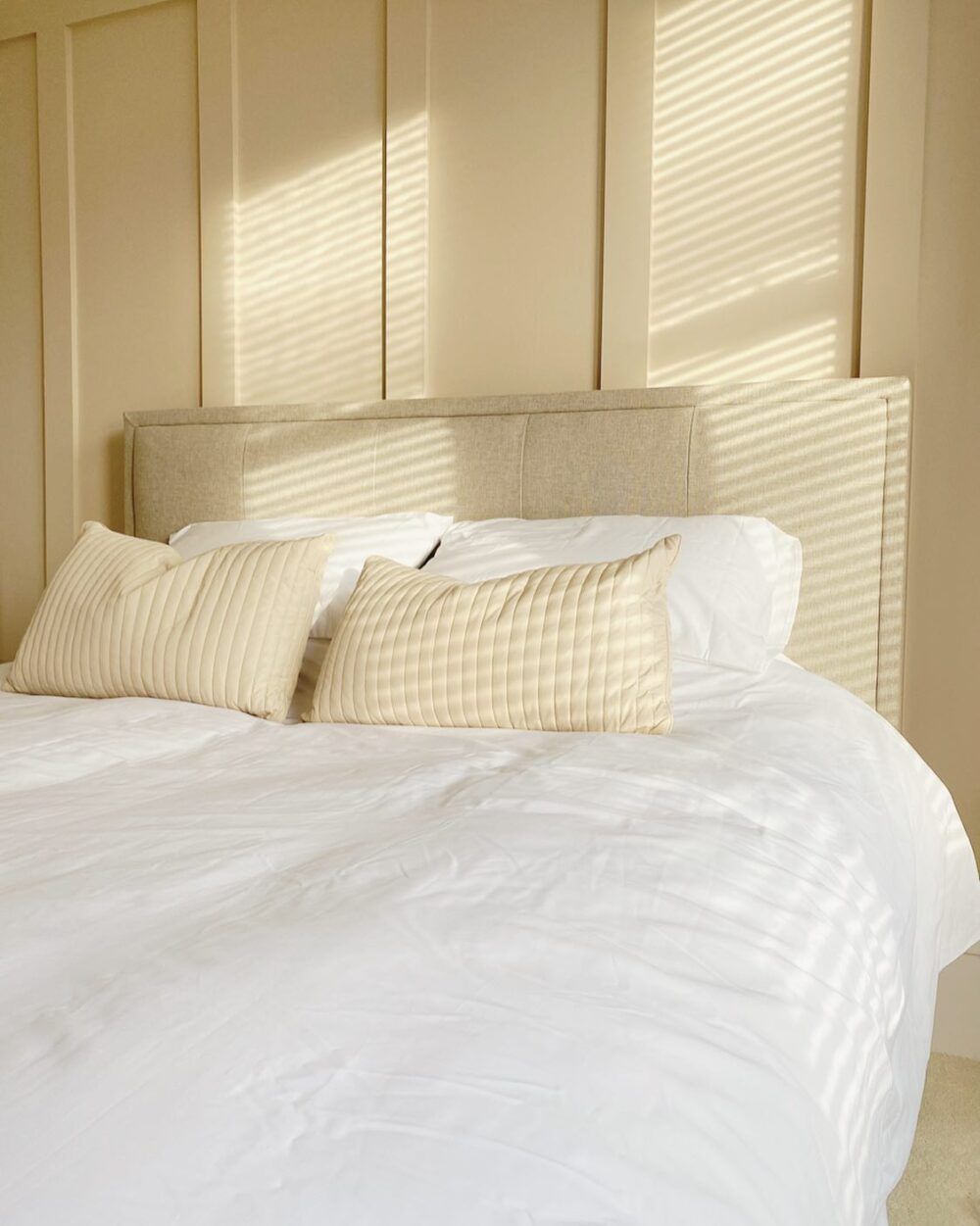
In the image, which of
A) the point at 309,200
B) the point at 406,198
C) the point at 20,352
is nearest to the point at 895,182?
the point at 406,198

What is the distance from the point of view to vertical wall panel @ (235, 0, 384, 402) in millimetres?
2684

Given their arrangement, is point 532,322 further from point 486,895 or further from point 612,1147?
point 612,1147

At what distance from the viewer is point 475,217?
2.57 metres

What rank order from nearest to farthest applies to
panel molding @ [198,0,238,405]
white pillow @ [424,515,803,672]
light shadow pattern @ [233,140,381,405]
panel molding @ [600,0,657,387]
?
white pillow @ [424,515,803,672]
panel molding @ [600,0,657,387]
light shadow pattern @ [233,140,381,405]
panel molding @ [198,0,238,405]

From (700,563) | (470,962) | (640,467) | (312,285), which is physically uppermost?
(312,285)

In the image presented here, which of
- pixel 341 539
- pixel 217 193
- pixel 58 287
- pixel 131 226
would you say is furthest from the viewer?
pixel 58 287

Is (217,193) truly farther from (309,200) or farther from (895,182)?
(895,182)

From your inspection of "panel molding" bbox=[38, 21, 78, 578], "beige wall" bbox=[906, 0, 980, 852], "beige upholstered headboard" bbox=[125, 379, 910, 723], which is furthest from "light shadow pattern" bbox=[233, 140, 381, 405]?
"beige wall" bbox=[906, 0, 980, 852]

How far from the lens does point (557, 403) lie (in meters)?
2.38

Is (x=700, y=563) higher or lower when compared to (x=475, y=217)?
lower

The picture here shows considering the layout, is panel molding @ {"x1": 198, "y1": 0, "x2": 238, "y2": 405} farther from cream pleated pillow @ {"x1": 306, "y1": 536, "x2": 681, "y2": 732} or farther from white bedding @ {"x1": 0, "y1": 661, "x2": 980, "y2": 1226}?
white bedding @ {"x1": 0, "y1": 661, "x2": 980, "y2": 1226}

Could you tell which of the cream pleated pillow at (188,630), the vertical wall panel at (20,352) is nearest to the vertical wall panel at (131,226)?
the vertical wall panel at (20,352)

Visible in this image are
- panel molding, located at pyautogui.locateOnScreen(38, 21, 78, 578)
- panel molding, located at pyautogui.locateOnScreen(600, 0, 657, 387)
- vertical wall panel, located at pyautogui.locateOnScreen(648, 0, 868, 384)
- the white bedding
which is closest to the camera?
Result: the white bedding

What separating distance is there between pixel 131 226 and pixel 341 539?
1.40m
